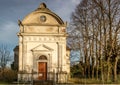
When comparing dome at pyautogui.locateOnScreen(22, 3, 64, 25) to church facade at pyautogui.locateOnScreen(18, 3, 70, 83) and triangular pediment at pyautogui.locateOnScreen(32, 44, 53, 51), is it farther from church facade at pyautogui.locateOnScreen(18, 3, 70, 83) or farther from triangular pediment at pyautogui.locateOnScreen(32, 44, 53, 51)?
Result: triangular pediment at pyautogui.locateOnScreen(32, 44, 53, 51)

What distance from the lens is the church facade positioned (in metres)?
34.6

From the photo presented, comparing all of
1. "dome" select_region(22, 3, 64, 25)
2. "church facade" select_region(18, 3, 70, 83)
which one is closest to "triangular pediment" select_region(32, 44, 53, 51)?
"church facade" select_region(18, 3, 70, 83)

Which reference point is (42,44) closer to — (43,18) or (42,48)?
(42,48)

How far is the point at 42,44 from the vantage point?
34.8 meters

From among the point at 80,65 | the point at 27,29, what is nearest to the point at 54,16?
the point at 27,29

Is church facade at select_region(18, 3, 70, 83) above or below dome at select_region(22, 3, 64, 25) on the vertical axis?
below

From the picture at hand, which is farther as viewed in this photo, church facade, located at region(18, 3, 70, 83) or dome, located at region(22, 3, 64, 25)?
dome, located at region(22, 3, 64, 25)

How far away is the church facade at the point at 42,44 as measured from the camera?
34625 millimetres

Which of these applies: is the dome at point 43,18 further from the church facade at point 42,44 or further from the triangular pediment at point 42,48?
the triangular pediment at point 42,48

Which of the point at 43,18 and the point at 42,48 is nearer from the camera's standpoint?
the point at 42,48

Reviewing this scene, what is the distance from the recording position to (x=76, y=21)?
41.7 meters


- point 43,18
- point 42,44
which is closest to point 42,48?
point 42,44

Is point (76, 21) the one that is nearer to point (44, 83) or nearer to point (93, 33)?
point (93, 33)

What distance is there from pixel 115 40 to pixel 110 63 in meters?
3.07
